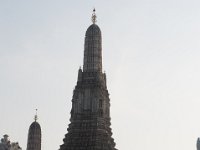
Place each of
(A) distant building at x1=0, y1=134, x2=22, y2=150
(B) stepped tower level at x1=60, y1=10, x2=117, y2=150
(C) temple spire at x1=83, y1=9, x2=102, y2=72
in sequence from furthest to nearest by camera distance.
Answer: (C) temple spire at x1=83, y1=9, x2=102, y2=72 < (B) stepped tower level at x1=60, y1=10, x2=117, y2=150 < (A) distant building at x1=0, y1=134, x2=22, y2=150

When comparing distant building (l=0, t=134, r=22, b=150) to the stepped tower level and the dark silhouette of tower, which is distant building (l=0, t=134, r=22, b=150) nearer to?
the stepped tower level

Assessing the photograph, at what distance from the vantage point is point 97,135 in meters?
89.2

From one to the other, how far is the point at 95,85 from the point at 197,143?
96.3 m

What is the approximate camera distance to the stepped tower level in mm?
89250

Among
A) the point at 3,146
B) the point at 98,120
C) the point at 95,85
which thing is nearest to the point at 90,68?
the point at 95,85

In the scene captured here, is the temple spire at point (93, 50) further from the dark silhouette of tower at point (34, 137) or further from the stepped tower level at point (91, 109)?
the dark silhouette of tower at point (34, 137)

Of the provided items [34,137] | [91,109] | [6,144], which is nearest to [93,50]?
[91,109]

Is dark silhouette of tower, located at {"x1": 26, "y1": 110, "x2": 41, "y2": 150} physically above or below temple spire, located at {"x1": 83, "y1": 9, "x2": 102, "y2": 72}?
below

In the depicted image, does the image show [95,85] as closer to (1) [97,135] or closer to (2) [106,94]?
(2) [106,94]

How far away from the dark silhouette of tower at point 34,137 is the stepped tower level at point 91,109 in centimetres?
2327

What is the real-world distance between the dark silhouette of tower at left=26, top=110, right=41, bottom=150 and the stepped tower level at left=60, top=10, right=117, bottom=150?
2327 cm

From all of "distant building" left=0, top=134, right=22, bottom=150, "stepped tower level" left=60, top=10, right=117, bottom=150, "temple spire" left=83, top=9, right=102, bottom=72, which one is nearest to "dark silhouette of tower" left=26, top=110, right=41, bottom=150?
"stepped tower level" left=60, top=10, right=117, bottom=150

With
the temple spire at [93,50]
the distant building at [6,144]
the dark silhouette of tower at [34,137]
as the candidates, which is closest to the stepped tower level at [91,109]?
the temple spire at [93,50]

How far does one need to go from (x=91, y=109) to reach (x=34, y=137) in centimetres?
2868
